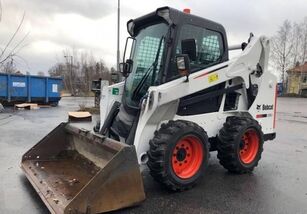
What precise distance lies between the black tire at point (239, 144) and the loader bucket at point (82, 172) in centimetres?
195

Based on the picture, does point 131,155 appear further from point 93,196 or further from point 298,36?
point 298,36

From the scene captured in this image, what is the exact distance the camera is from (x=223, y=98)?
5793 millimetres

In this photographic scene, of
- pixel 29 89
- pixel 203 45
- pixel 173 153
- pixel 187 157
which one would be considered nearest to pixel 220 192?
pixel 187 157

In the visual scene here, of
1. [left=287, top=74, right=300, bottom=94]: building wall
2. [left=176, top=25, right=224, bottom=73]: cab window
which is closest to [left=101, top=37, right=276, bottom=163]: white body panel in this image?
[left=176, top=25, right=224, bottom=73]: cab window

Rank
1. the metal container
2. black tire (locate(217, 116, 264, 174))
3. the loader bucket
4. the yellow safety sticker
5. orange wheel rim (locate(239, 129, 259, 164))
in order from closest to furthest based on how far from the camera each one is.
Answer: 1. the loader bucket
2. the yellow safety sticker
3. black tire (locate(217, 116, 264, 174))
4. orange wheel rim (locate(239, 129, 259, 164))
5. the metal container

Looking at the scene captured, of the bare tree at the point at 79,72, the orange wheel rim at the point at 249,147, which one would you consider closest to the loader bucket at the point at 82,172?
the orange wheel rim at the point at 249,147

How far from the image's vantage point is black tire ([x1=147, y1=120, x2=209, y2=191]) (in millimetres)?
4473

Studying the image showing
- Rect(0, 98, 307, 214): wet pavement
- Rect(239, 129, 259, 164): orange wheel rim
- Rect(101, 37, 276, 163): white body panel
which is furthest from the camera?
Rect(239, 129, 259, 164): orange wheel rim

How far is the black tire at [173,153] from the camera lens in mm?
4473

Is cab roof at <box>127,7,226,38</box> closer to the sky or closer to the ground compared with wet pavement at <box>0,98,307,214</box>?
closer to the sky

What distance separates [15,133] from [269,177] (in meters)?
7.54

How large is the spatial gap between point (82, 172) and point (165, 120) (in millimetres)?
1489

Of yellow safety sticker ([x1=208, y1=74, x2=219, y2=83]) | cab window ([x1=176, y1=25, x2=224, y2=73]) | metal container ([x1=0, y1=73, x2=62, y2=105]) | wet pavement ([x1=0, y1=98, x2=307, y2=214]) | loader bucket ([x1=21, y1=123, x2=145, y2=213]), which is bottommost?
wet pavement ([x1=0, y1=98, x2=307, y2=214])

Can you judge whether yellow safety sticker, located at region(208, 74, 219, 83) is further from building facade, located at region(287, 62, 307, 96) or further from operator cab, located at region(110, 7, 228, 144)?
building facade, located at region(287, 62, 307, 96)
